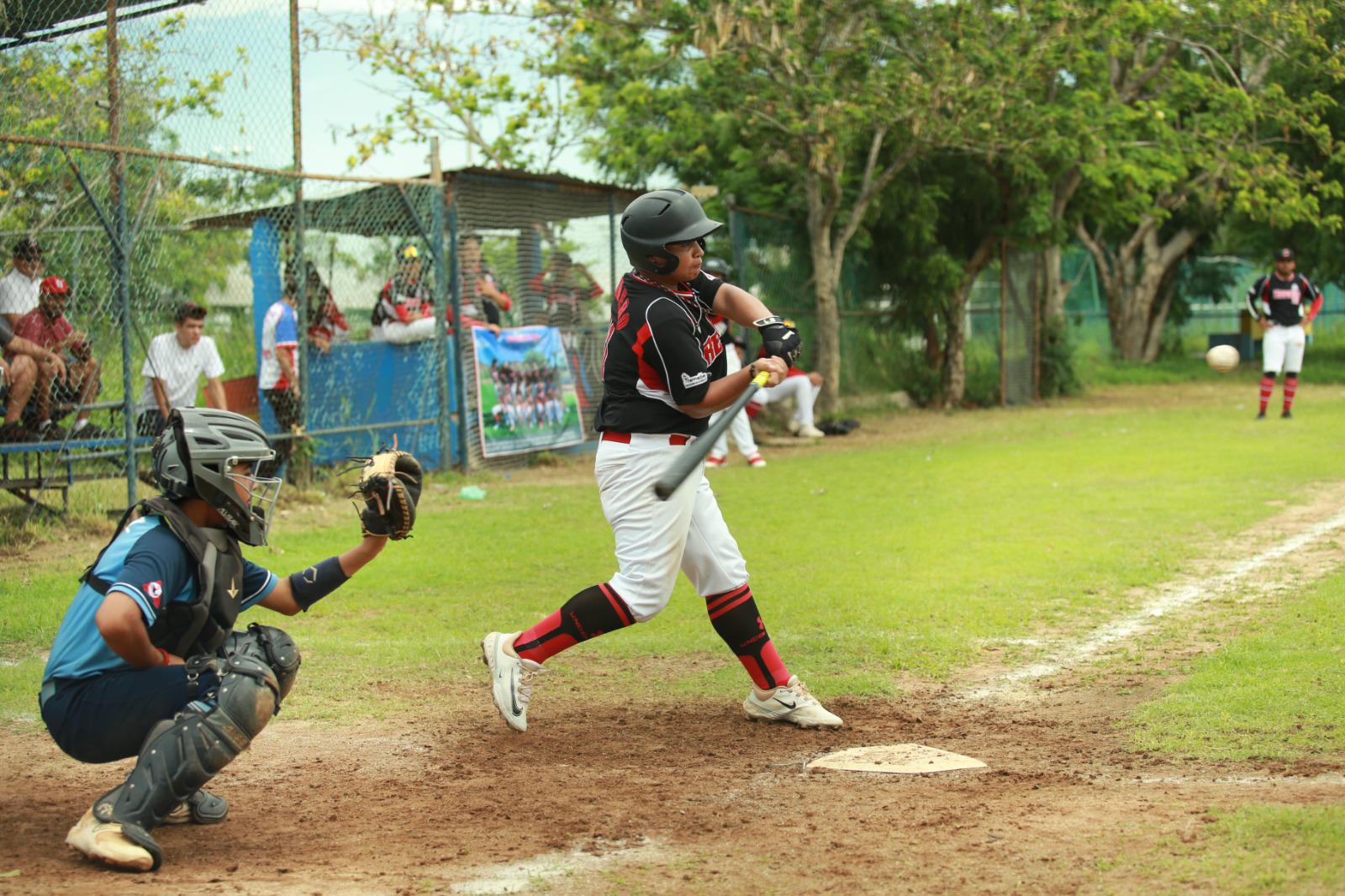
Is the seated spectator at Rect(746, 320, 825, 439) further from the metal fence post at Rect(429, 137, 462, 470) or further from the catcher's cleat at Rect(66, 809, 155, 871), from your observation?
the catcher's cleat at Rect(66, 809, 155, 871)

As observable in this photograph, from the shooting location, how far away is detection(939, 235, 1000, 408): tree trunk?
2219 centimetres

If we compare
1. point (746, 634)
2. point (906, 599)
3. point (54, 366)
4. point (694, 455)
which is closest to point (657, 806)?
point (746, 634)

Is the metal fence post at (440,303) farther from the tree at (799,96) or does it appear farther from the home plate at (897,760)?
the home plate at (897,760)

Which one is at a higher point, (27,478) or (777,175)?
(777,175)

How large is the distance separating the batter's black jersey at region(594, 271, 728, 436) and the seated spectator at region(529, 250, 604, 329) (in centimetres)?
1052

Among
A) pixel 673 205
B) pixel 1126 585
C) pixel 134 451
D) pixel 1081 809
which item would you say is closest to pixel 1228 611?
pixel 1126 585

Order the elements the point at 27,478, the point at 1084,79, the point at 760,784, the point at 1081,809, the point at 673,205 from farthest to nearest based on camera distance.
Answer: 1. the point at 1084,79
2. the point at 27,478
3. the point at 673,205
4. the point at 760,784
5. the point at 1081,809

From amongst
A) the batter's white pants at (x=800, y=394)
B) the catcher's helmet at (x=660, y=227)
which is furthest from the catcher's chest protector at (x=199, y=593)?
the batter's white pants at (x=800, y=394)

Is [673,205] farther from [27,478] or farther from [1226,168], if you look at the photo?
[1226,168]

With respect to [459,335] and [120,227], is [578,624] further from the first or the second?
[459,335]

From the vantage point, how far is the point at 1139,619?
699cm

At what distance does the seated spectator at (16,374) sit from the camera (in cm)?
941

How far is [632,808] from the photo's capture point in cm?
432

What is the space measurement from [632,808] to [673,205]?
224 cm
